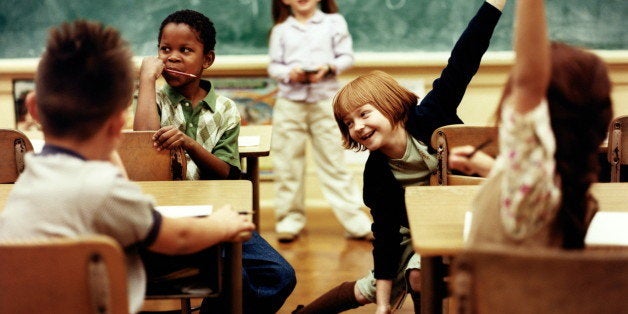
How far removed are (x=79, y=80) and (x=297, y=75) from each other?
2.62 meters

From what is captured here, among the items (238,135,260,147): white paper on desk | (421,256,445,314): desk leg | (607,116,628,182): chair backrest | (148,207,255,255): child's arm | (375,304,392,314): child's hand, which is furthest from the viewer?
(238,135,260,147): white paper on desk

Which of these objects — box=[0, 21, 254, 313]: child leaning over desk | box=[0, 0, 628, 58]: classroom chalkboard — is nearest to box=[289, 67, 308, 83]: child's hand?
box=[0, 0, 628, 58]: classroom chalkboard

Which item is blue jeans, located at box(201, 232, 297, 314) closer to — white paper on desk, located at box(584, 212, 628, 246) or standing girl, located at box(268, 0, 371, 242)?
white paper on desk, located at box(584, 212, 628, 246)

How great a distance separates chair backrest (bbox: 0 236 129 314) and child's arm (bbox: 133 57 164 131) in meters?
1.26

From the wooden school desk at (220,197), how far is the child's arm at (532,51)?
2.67 feet

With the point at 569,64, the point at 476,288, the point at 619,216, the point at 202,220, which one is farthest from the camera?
the point at 619,216

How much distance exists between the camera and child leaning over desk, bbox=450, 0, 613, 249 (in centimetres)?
122

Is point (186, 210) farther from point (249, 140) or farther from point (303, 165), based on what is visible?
point (303, 165)

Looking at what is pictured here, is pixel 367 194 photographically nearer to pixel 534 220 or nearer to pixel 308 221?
pixel 534 220

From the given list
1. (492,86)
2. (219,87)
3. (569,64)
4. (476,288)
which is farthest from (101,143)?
(492,86)

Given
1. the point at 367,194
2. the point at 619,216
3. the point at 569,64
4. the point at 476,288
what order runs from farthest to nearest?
the point at 367,194 → the point at 619,216 → the point at 569,64 → the point at 476,288

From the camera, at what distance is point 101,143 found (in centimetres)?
137

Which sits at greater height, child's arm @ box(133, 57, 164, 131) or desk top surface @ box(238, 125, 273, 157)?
child's arm @ box(133, 57, 164, 131)

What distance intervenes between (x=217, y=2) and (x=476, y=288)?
353 cm
